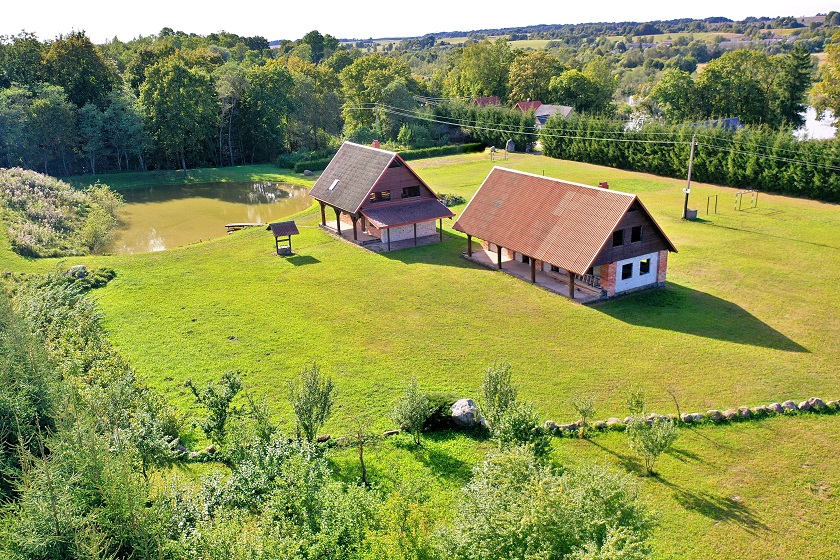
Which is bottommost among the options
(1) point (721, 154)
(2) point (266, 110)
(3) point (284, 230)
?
(3) point (284, 230)

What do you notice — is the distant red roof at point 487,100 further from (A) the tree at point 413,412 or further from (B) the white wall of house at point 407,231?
(A) the tree at point 413,412

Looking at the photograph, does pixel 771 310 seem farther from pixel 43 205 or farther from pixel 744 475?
pixel 43 205

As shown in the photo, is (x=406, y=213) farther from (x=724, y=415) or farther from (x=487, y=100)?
(x=487, y=100)

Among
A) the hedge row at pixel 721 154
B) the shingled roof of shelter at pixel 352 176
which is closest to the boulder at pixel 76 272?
the shingled roof of shelter at pixel 352 176

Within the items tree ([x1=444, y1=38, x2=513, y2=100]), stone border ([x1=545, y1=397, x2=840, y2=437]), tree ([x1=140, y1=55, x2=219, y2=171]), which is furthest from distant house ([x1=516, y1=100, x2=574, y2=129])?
stone border ([x1=545, y1=397, x2=840, y2=437])

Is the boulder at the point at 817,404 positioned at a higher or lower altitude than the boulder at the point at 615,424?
higher

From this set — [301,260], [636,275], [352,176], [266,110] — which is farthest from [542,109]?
[636,275]
